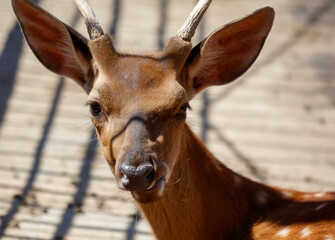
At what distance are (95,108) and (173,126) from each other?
51 centimetres

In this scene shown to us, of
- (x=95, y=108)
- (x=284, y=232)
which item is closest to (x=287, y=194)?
(x=284, y=232)

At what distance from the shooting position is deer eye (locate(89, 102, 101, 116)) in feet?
10.6

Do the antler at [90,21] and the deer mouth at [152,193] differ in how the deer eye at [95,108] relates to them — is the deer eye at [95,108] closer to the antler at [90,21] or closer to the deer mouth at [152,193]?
the antler at [90,21]

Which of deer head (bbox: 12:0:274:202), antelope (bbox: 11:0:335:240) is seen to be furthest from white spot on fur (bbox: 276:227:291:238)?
deer head (bbox: 12:0:274:202)

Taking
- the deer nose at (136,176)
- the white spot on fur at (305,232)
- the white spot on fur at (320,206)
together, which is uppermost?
the deer nose at (136,176)

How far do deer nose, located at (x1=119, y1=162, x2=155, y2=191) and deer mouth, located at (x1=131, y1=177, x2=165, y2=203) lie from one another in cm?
12

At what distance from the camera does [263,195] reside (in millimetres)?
3797

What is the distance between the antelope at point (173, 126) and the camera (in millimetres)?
3023

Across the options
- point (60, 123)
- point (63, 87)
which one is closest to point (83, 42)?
point (60, 123)

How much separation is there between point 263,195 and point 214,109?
2.68 meters

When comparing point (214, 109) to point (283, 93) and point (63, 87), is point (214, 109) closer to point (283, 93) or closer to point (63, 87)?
point (283, 93)

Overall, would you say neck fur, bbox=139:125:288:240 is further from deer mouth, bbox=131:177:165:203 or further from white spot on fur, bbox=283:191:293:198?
deer mouth, bbox=131:177:165:203

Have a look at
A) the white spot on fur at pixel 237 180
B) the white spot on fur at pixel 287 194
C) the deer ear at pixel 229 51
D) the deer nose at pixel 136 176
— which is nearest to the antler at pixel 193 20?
the deer ear at pixel 229 51

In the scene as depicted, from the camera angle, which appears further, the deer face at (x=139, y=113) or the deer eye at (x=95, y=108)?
the deer eye at (x=95, y=108)
